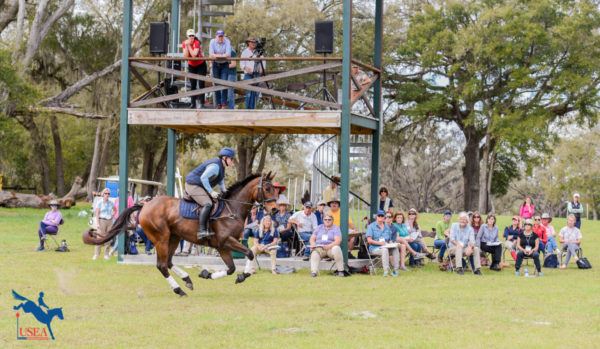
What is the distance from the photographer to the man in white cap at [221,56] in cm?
1484

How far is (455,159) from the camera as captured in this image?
53.2 m

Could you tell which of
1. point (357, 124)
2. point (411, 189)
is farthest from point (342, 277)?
point (411, 189)

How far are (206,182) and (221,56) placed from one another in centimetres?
422

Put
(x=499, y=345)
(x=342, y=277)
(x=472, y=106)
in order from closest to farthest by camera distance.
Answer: (x=499, y=345)
(x=342, y=277)
(x=472, y=106)

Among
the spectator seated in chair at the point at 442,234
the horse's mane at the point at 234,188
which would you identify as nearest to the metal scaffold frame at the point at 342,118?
the spectator seated in chair at the point at 442,234

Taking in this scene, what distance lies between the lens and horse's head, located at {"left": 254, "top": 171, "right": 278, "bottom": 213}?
11750 millimetres

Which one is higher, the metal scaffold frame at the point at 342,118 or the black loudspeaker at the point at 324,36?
the black loudspeaker at the point at 324,36

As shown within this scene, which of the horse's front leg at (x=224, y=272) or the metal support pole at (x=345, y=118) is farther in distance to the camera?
the metal support pole at (x=345, y=118)

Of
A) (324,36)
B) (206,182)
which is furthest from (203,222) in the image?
(324,36)

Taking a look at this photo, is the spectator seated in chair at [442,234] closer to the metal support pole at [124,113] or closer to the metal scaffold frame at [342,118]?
the metal scaffold frame at [342,118]

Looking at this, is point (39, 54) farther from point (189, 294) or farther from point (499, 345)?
point (499, 345)

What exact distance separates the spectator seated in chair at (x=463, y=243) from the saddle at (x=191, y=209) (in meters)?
5.40

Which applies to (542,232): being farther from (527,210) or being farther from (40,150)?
(40,150)

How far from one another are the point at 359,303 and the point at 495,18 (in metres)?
24.6
